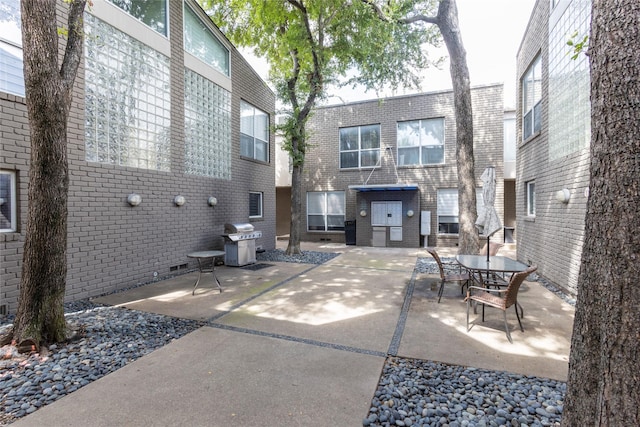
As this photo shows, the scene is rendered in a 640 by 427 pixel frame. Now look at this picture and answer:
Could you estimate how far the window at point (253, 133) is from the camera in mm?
10172

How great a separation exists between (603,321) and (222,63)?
10.2m

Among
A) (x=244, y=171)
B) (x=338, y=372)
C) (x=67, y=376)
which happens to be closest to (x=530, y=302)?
(x=338, y=372)

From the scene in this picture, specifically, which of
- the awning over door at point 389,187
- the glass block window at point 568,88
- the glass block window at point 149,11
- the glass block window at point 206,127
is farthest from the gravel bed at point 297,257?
the glass block window at point 149,11

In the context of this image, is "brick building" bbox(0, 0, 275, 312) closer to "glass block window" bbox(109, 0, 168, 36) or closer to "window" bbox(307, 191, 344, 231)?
"glass block window" bbox(109, 0, 168, 36)

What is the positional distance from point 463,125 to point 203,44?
7.24 metres

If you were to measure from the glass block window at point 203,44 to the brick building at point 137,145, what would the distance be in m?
0.03

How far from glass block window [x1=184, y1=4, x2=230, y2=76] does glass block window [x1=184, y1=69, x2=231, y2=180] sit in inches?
25.0

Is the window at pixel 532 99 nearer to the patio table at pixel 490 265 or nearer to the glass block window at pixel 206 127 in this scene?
the patio table at pixel 490 265

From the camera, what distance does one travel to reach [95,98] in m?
5.46

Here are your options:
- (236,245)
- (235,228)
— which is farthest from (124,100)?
(236,245)

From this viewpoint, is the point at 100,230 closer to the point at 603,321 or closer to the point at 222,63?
the point at 222,63

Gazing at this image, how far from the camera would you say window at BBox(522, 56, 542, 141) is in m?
7.69

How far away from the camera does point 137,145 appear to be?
6301 millimetres

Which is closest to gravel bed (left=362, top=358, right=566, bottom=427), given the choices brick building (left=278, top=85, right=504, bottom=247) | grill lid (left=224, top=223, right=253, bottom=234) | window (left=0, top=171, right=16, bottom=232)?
window (left=0, top=171, right=16, bottom=232)
